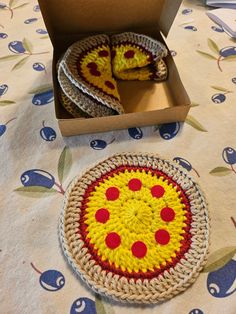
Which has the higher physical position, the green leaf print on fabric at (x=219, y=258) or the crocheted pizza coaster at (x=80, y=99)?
the crocheted pizza coaster at (x=80, y=99)

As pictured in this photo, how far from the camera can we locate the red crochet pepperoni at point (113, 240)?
0.35 metres

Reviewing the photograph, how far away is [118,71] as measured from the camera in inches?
20.4

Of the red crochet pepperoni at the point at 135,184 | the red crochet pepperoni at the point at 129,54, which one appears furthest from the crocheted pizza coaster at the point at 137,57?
the red crochet pepperoni at the point at 135,184

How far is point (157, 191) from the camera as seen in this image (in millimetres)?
397

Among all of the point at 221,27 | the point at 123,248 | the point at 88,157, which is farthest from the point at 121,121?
the point at 221,27

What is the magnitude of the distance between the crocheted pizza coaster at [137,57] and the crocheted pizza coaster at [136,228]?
0.18 metres

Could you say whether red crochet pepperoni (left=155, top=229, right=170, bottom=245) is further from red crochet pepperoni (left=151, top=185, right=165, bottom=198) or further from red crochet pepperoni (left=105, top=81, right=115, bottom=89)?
red crochet pepperoni (left=105, top=81, right=115, bottom=89)

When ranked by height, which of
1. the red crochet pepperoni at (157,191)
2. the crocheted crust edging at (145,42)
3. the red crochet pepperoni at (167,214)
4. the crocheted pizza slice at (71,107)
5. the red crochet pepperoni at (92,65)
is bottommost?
the red crochet pepperoni at (167,214)

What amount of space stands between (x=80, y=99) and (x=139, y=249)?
236 mm

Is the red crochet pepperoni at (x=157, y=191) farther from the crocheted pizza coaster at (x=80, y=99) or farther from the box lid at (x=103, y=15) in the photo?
the box lid at (x=103, y=15)

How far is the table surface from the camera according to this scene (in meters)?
0.34

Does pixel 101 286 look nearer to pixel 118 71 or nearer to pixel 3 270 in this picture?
pixel 3 270

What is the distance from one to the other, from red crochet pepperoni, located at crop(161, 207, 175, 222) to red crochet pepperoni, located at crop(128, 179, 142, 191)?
0.15 ft

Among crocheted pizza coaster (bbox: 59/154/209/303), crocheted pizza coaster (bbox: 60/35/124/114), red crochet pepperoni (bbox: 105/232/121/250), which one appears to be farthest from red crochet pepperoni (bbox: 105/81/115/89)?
red crochet pepperoni (bbox: 105/232/121/250)
